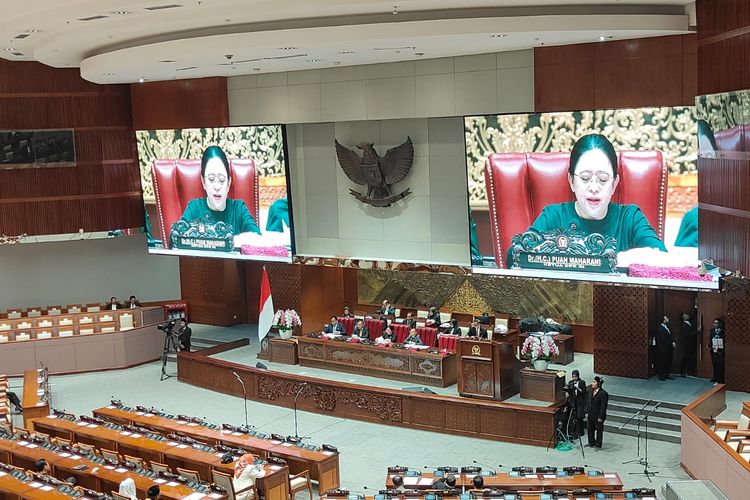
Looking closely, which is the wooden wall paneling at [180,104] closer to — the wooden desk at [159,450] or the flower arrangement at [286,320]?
the flower arrangement at [286,320]

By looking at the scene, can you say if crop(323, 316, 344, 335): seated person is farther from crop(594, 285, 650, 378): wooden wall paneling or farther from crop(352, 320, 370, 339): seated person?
crop(594, 285, 650, 378): wooden wall paneling

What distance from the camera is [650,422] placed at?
52.6 feet

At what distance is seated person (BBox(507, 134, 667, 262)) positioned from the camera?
1564 centimetres

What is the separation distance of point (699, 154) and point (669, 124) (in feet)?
4.13

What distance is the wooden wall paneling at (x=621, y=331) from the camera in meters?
18.5

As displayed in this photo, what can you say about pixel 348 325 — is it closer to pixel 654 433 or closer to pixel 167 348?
pixel 167 348

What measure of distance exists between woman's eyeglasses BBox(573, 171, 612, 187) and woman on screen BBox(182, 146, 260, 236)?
8.48 meters

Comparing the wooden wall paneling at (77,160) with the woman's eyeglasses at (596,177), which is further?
the wooden wall paneling at (77,160)

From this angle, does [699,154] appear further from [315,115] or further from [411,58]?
[315,115]

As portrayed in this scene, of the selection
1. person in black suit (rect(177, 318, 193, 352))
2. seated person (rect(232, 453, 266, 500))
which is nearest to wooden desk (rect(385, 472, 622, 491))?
seated person (rect(232, 453, 266, 500))

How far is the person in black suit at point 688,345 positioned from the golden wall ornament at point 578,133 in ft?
14.2

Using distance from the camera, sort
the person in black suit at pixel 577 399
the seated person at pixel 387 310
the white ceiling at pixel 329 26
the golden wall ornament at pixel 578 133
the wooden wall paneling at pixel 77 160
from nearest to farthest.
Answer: the white ceiling at pixel 329 26, the golden wall ornament at pixel 578 133, the person in black suit at pixel 577 399, the seated person at pixel 387 310, the wooden wall paneling at pixel 77 160

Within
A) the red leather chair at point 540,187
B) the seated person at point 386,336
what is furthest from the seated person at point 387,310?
the red leather chair at point 540,187

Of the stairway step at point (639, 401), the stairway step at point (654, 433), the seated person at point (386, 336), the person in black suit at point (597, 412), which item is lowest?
the stairway step at point (654, 433)
